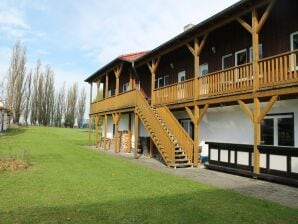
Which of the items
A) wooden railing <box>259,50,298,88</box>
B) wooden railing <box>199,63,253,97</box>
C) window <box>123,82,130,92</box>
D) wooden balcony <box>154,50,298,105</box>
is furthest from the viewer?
window <box>123,82,130,92</box>

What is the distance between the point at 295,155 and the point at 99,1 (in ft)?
33.4

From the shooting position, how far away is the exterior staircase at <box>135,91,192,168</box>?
14.5 meters

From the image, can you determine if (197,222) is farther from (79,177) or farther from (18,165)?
Result: (18,165)

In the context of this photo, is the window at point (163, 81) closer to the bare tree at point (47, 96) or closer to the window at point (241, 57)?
the window at point (241, 57)

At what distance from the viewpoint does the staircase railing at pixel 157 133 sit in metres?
14.7

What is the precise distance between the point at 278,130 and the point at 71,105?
7051 centimetres

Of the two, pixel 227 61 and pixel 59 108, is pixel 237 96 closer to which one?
pixel 227 61

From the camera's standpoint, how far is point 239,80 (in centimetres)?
1265

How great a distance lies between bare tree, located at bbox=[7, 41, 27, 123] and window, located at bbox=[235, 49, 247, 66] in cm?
4514

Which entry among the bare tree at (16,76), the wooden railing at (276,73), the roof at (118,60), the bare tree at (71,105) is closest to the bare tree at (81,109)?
the bare tree at (71,105)

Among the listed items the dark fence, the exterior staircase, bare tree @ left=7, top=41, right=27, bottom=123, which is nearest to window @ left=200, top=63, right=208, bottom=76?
the exterior staircase

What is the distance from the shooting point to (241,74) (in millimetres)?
12234

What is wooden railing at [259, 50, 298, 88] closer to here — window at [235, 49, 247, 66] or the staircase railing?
window at [235, 49, 247, 66]

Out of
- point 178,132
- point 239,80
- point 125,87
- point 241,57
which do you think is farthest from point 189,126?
point 125,87
